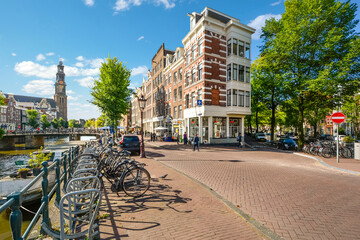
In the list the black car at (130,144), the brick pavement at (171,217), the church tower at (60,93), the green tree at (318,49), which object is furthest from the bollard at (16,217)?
the church tower at (60,93)

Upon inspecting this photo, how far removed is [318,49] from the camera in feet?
53.9

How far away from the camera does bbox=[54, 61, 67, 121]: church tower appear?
424 ft

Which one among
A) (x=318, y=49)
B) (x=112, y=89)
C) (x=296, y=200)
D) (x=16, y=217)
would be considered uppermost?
(x=318, y=49)

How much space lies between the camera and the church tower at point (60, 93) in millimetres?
129250

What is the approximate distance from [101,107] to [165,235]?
24605 mm

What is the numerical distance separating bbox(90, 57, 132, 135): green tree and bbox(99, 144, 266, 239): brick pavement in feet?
67.8

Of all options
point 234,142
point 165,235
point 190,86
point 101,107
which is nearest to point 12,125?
point 101,107

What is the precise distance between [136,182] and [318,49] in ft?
62.4

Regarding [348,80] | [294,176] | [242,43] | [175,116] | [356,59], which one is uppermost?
[242,43]

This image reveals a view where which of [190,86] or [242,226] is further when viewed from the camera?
[190,86]

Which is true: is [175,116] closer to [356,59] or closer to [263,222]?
[356,59]

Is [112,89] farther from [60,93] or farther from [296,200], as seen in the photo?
[60,93]

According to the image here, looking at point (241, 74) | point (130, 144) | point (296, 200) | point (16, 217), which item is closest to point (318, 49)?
point (241, 74)

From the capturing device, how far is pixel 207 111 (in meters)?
23.2
